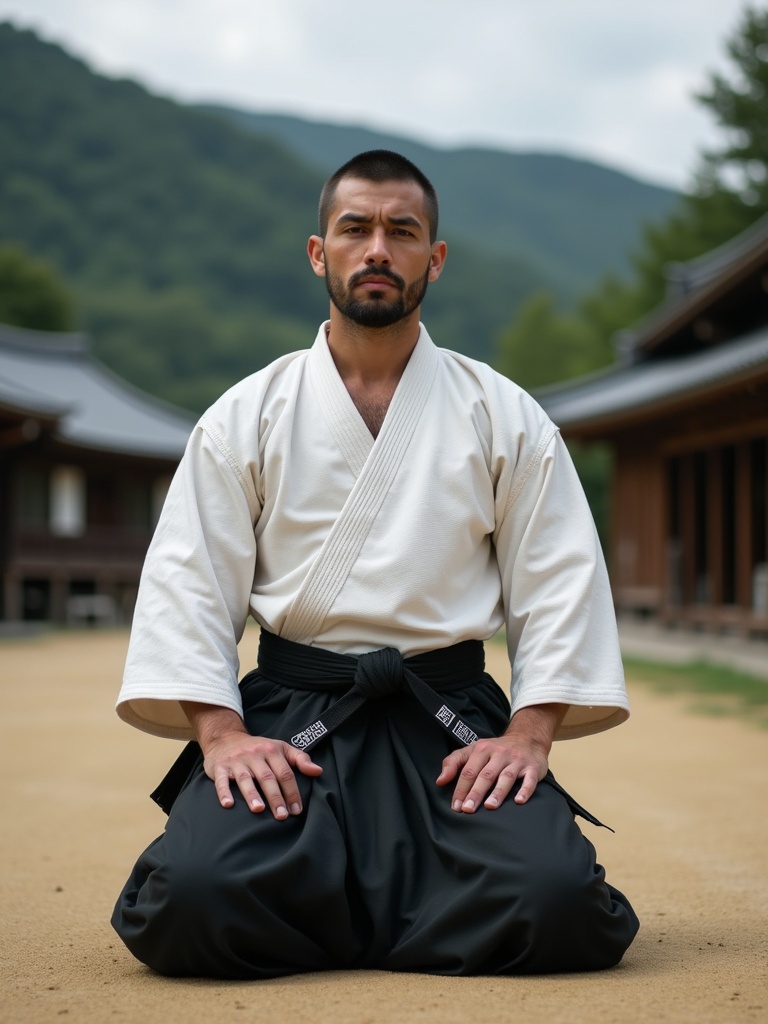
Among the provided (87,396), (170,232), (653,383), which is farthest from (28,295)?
(653,383)

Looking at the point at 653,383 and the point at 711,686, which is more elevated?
the point at 653,383

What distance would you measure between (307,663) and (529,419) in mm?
728

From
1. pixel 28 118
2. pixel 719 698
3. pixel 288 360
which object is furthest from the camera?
pixel 28 118

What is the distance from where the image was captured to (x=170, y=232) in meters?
54.0

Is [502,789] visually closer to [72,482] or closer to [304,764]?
[304,764]

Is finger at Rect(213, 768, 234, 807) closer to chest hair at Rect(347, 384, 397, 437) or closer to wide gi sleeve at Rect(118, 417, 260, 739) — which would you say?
wide gi sleeve at Rect(118, 417, 260, 739)

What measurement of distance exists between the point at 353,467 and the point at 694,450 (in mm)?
11014

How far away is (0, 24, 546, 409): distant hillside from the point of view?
47.1m

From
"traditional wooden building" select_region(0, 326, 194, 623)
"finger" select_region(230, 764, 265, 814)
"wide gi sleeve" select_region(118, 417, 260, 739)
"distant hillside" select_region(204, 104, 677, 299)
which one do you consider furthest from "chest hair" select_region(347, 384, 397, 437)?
"distant hillside" select_region(204, 104, 677, 299)

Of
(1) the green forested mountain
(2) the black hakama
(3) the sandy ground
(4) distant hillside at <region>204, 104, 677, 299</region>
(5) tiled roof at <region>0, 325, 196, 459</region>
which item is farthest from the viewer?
(4) distant hillside at <region>204, 104, 677, 299</region>

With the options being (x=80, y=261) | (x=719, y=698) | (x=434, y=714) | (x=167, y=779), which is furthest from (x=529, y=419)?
(x=80, y=261)

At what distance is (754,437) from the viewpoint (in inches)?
444

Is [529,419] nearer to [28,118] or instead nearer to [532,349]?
[532,349]

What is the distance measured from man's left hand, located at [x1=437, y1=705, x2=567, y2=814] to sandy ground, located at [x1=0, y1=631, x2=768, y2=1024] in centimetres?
32
